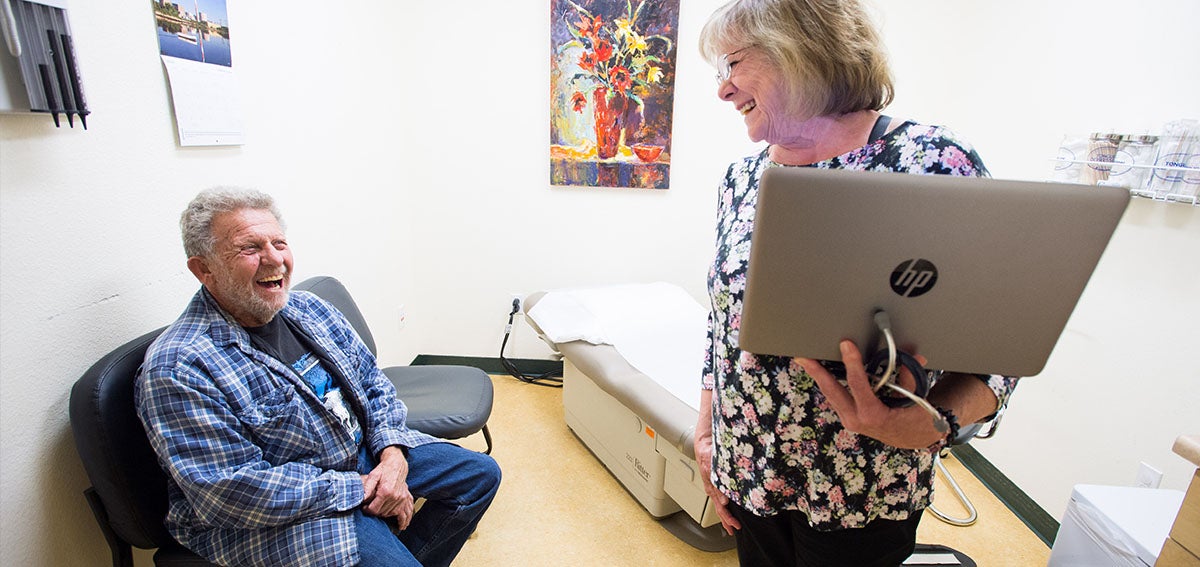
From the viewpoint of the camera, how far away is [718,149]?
8.47 feet

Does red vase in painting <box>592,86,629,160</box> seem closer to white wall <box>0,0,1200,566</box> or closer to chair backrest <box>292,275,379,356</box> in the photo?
white wall <box>0,0,1200,566</box>

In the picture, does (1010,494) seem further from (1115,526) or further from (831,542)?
(831,542)

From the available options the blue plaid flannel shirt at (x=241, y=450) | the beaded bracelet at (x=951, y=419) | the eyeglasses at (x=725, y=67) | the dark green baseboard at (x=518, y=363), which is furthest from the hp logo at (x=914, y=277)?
the dark green baseboard at (x=518, y=363)

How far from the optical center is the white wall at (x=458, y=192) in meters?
1.02

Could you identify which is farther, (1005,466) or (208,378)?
(1005,466)

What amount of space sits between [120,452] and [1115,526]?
2089 millimetres

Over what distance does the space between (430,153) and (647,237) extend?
1124mm

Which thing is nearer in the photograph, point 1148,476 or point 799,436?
point 799,436

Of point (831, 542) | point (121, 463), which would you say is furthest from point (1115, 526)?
point (121, 463)

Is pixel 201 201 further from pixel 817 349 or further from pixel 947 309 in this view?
pixel 947 309

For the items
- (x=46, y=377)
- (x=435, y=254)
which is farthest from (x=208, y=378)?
(x=435, y=254)

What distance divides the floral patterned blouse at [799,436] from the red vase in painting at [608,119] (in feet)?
5.56

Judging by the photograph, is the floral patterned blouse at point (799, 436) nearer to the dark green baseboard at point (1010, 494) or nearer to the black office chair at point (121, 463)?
the black office chair at point (121, 463)

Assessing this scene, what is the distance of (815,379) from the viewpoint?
70 centimetres
